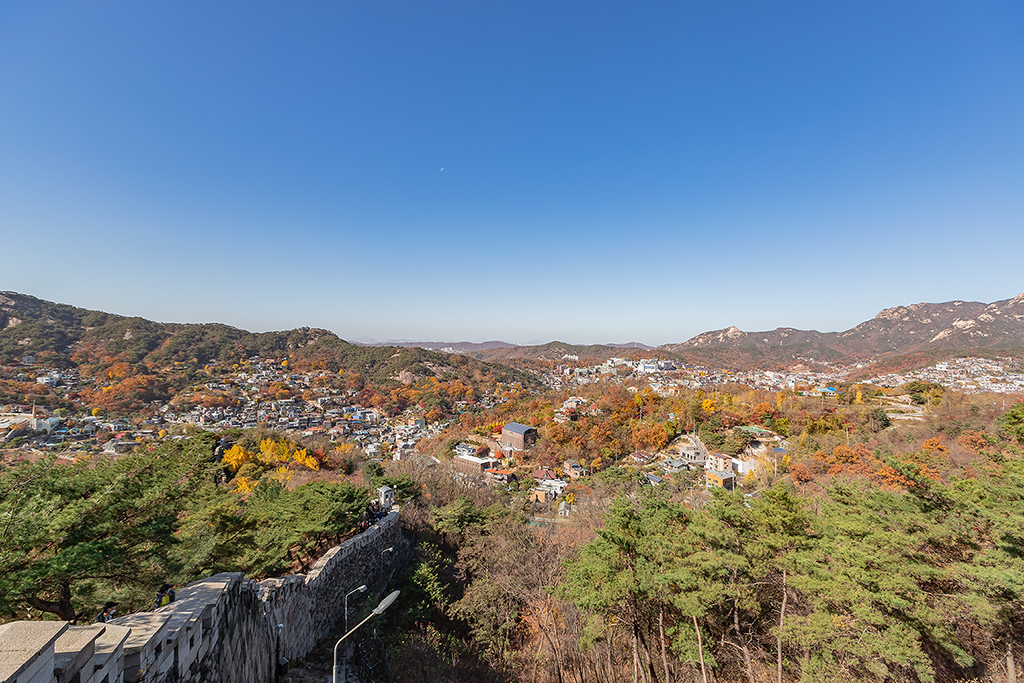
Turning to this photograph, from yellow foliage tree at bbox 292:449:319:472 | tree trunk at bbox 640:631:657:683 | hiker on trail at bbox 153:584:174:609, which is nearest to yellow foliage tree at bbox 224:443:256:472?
yellow foliage tree at bbox 292:449:319:472

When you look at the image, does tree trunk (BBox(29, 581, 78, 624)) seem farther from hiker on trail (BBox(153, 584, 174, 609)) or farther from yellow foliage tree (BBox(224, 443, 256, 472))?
yellow foliage tree (BBox(224, 443, 256, 472))

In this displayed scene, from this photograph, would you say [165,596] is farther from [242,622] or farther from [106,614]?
[242,622]

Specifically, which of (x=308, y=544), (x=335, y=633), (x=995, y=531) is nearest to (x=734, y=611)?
(x=995, y=531)

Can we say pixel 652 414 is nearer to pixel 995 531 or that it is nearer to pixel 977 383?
pixel 995 531

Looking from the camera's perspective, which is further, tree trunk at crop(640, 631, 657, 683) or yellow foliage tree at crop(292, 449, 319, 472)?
yellow foliage tree at crop(292, 449, 319, 472)

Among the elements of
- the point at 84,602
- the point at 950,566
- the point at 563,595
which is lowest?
the point at 563,595

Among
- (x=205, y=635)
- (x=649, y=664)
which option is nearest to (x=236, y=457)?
(x=205, y=635)

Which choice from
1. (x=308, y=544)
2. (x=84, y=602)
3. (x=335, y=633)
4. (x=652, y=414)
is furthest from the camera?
(x=652, y=414)

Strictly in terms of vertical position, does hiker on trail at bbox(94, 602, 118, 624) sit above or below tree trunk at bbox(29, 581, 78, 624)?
below
